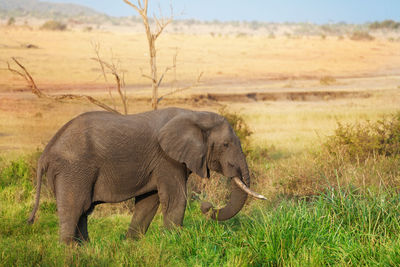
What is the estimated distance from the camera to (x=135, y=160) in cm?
678

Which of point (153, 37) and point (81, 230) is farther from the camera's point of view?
point (153, 37)

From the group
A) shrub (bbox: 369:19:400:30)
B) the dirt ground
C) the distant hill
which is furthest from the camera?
the distant hill

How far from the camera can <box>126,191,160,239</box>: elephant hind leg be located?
727 centimetres

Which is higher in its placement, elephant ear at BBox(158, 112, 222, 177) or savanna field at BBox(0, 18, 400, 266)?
elephant ear at BBox(158, 112, 222, 177)

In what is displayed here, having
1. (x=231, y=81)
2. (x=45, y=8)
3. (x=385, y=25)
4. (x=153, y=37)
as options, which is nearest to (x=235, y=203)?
(x=153, y=37)

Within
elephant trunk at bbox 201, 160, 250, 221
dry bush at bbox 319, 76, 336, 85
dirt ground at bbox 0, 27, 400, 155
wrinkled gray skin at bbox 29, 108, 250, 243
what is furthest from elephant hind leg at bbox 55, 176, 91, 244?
dry bush at bbox 319, 76, 336, 85

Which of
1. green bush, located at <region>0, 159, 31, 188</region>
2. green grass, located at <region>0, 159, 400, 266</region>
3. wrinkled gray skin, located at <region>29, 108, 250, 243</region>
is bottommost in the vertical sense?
green bush, located at <region>0, 159, 31, 188</region>

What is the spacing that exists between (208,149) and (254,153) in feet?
19.7

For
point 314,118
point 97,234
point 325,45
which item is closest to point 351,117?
point 314,118

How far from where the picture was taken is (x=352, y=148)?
11312mm

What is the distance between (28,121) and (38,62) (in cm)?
1166

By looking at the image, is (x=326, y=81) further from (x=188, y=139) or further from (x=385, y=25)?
(x=385, y=25)

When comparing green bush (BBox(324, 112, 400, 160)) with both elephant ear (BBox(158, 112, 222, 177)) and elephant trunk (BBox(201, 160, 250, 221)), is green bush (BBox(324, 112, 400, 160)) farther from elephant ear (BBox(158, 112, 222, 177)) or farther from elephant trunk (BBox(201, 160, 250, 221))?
elephant ear (BBox(158, 112, 222, 177))

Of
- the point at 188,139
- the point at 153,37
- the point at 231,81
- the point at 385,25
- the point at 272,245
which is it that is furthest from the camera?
the point at 385,25
